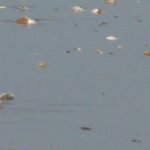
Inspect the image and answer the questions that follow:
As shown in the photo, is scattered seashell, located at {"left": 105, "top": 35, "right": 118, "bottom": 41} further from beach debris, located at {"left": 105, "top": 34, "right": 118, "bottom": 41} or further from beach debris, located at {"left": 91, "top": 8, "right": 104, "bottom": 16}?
beach debris, located at {"left": 91, "top": 8, "right": 104, "bottom": 16}

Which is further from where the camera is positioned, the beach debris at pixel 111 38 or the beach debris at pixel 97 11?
the beach debris at pixel 97 11

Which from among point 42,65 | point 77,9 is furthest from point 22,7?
point 42,65

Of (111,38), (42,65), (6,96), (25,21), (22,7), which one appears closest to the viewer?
(6,96)

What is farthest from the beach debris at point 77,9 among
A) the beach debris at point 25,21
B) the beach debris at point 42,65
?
the beach debris at point 42,65

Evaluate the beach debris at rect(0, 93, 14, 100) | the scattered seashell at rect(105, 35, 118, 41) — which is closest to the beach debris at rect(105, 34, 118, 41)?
the scattered seashell at rect(105, 35, 118, 41)

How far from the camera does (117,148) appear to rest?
495 centimetres

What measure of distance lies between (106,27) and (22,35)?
2.74 ft

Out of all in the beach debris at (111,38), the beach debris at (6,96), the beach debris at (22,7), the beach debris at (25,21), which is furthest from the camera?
the beach debris at (22,7)

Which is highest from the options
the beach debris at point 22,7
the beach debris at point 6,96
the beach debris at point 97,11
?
the beach debris at point 6,96

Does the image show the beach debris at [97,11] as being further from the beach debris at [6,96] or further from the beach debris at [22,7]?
the beach debris at [6,96]

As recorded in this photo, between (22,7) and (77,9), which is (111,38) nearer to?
(77,9)

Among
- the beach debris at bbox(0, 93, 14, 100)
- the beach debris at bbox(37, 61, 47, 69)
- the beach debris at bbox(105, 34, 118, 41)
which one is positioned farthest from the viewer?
the beach debris at bbox(105, 34, 118, 41)

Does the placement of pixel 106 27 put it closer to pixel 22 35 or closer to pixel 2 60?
pixel 22 35

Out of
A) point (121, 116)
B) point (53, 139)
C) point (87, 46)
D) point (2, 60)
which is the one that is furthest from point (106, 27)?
point (53, 139)
